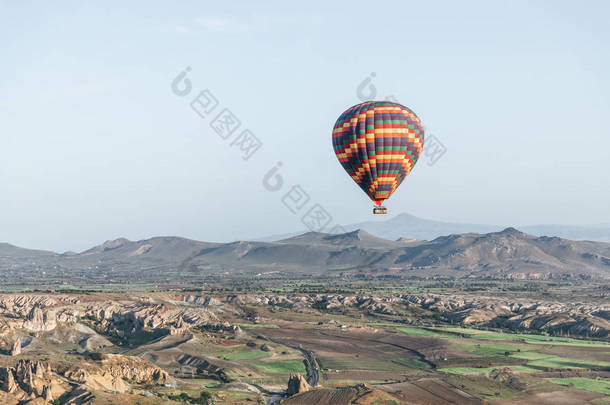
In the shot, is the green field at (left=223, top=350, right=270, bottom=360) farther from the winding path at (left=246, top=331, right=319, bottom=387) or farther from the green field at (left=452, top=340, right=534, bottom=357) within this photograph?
the green field at (left=452, top=340, right=534, bottom=357)

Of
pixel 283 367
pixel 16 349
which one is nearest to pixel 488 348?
pixel 283 367

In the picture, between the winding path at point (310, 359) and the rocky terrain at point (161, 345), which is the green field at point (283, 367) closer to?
the rocky terrain at point (161, 345)

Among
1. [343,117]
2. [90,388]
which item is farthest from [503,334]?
[90,388]

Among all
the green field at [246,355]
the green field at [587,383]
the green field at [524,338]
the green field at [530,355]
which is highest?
the green field at [524,338]

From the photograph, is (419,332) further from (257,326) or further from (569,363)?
(569,363)

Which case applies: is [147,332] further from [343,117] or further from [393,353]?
[343,117]

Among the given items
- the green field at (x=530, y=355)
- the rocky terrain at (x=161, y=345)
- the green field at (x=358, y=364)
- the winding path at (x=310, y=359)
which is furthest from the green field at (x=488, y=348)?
the winding path at (x=310, y=359)
